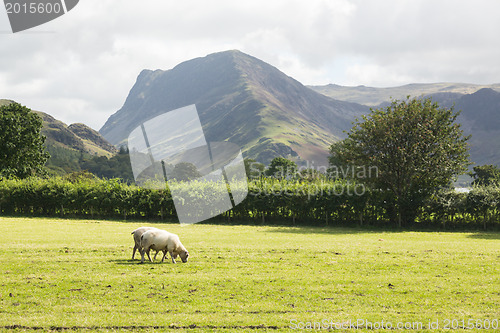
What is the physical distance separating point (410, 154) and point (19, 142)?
50.4m

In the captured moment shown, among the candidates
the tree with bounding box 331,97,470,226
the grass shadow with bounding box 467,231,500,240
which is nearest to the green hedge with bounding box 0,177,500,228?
the tree with bounding box 331,97,470,226

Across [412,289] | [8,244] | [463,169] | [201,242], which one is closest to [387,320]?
[412,289]

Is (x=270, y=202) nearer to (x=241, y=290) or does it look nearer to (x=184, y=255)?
(x=184, y=255)

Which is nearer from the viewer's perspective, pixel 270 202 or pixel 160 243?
pixel 160 243

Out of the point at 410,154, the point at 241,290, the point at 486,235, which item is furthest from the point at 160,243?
the point at 410,154

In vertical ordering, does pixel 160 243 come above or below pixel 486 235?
above

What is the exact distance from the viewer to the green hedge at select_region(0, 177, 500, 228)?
3062cm

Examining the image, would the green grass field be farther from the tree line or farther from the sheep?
the tree line

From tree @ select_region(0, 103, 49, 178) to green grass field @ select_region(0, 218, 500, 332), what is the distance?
151 feet

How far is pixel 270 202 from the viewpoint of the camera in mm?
33812

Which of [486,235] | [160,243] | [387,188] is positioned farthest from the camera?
[387,188]

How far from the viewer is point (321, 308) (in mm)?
8641

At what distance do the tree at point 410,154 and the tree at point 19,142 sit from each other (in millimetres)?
44691

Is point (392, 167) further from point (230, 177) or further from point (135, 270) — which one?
point (135, 270)
